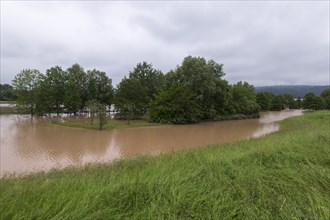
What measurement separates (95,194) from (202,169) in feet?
7.54

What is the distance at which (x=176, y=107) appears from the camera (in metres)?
28.0

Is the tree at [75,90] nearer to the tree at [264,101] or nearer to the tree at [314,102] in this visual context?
the tree at [264,101]

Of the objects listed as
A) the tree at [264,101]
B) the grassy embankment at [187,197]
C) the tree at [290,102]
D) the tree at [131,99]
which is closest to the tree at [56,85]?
the tree at [131,99]

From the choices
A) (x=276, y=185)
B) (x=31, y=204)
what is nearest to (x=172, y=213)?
(x=31, y=204)

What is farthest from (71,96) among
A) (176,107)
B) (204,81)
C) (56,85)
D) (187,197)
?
(187,197)

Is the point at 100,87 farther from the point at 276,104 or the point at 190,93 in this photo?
the point at 276,104

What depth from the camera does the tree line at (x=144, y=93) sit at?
28.5m

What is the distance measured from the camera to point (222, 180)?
4.05 metres

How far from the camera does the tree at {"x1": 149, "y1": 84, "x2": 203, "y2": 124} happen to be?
2805 cm

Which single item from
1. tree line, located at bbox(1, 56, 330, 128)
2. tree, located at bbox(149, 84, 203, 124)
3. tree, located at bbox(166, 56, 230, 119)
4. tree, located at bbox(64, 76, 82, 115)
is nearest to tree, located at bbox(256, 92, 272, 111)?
tree line, located at bbox(1, 56, 330, 128)

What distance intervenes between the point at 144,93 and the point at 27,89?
16.4 m

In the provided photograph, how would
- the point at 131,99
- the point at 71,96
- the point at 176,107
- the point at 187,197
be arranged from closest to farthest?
the point at 187,197 < the point at 176,107 < the point at 131,99 < the point at 71,96

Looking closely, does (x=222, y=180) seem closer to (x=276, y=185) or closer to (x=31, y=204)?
(x=276, y=185)

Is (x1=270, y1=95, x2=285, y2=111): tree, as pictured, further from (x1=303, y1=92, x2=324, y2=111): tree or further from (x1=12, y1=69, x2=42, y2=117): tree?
(x1=12, y1=69, x2=42, y2=117): tree
